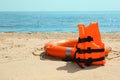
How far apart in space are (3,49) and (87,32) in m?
3.24

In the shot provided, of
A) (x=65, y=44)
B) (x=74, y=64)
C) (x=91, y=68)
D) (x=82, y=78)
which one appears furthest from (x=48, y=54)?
(x=82, y=78)

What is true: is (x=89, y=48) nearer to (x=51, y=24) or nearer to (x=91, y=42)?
(x=91, y=42)

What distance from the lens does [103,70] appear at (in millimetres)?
6027

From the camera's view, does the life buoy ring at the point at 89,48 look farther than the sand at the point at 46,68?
Yes

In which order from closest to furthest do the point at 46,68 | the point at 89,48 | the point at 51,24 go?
the point at 46,68, the point at 89,48, the point at 51,24

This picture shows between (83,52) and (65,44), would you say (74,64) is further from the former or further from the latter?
(65,44)

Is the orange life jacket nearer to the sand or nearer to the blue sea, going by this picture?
the sand

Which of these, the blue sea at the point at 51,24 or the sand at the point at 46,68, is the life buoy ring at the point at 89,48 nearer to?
the sand at the point at 46,68

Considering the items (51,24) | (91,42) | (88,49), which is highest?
(91,42)

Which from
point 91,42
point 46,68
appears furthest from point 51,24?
point 46,68

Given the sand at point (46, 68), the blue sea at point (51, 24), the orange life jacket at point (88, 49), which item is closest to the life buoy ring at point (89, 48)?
the orange life jacket at point (88, 49)

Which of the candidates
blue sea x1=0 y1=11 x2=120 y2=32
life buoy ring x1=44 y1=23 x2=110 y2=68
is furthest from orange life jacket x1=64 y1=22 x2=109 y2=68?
blue sea x1=0 y1=11 x2=120 y2=32

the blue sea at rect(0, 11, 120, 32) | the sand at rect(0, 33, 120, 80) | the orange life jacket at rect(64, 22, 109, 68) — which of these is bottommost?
the blue sea at rect(0, 11, 120, 32)

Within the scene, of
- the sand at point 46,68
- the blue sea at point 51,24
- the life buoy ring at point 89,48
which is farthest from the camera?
the blue sea at point 51,24
